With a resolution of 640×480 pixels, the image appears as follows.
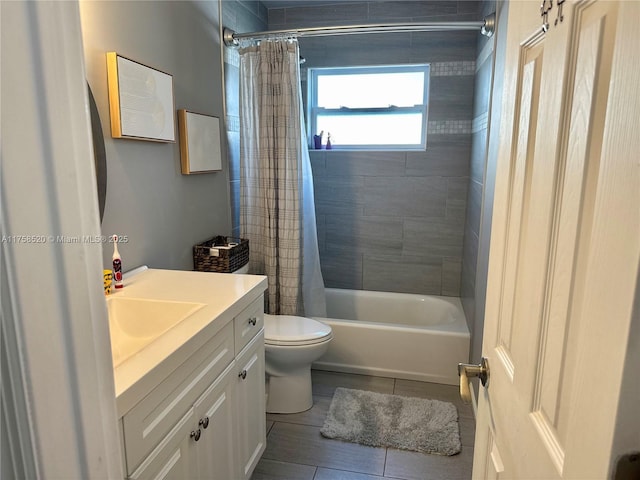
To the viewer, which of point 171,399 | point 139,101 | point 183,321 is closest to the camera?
point 171,399

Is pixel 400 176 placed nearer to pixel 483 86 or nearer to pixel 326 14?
pixel 483 86

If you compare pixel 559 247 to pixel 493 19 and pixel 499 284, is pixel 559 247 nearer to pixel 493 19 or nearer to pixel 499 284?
pixel 499 284

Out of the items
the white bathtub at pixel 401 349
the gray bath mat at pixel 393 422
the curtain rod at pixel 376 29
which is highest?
the curtain rod at pixel 376 29

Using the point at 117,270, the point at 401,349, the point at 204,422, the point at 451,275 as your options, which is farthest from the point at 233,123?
the point at 204,422

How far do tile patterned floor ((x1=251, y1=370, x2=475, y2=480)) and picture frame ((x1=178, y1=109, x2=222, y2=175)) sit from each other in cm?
146

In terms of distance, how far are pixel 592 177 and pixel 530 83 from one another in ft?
1.09

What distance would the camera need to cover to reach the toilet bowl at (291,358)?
2277 mm

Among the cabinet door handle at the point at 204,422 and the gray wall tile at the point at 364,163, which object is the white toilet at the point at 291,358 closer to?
the cabinet door handle at the point at 204,422

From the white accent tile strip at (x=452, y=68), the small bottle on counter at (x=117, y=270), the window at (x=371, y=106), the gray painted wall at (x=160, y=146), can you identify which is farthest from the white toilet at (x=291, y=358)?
the white accent tile strip at (x=452, y=68)

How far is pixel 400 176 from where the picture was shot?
3.27 meters

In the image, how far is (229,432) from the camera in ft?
5.04

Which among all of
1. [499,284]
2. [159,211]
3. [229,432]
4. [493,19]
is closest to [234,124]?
[159,211]

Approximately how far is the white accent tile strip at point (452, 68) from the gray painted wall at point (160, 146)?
4.97 feet

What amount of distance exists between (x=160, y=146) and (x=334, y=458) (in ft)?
5.65
